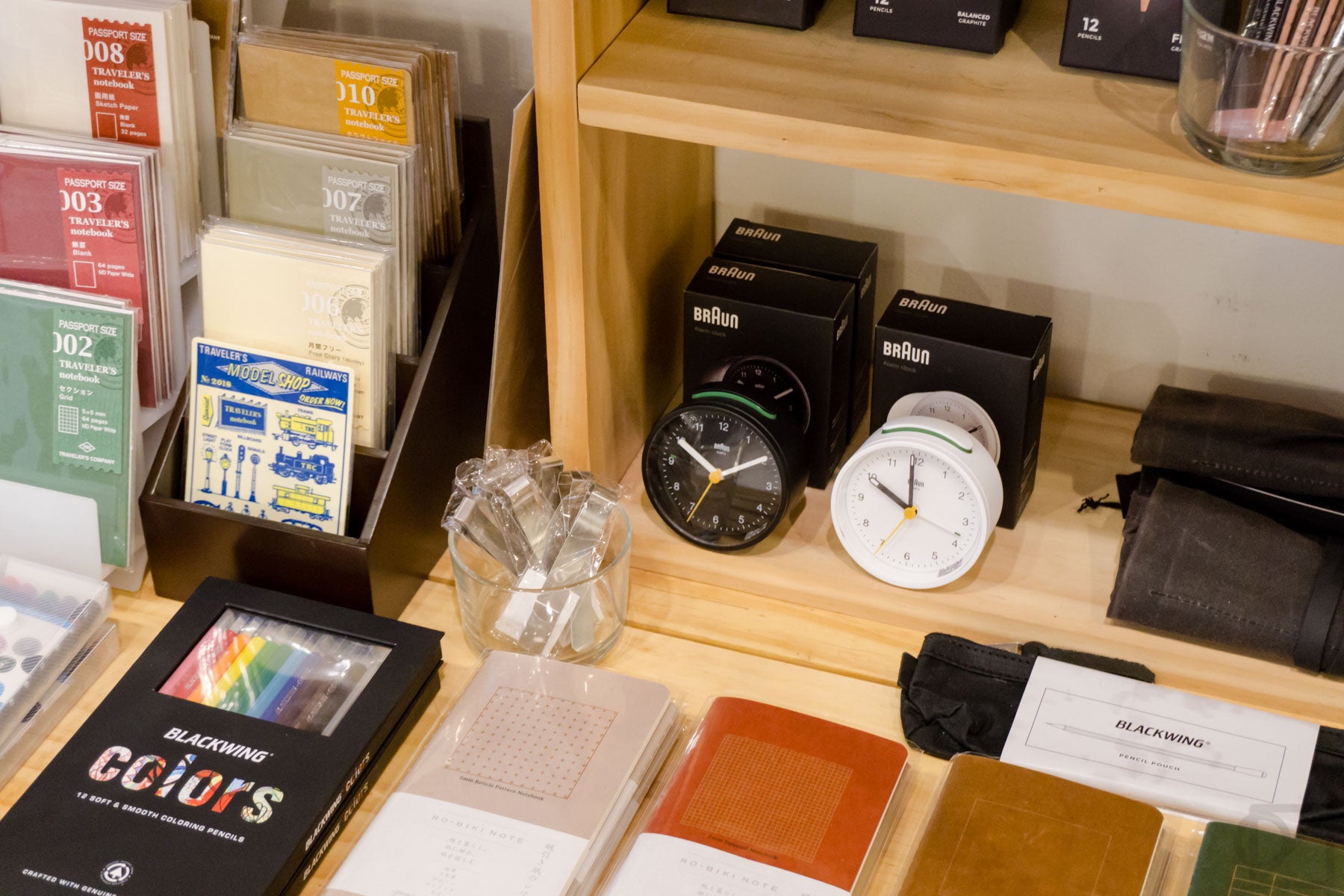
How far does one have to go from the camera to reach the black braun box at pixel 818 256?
127 centimetres

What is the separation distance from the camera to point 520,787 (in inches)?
39.7

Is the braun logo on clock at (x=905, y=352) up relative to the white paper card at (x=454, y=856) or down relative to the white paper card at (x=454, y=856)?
up

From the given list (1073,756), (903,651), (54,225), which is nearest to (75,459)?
(54,225)

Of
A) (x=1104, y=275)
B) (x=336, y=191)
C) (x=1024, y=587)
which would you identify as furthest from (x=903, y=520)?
(x=336, y=191)

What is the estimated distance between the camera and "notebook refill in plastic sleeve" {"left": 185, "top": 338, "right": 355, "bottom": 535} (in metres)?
1.17

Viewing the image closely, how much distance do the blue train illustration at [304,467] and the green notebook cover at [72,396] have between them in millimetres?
135

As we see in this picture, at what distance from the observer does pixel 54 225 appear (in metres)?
1.23

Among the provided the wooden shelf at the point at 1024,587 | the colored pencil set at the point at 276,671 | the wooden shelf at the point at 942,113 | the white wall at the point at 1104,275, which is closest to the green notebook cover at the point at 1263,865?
the wooden shelf at the point at 1024,587

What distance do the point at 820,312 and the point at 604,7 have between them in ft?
1.07

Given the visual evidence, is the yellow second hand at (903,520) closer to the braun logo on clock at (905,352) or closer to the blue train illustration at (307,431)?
the braun logo on clock at (905,352)

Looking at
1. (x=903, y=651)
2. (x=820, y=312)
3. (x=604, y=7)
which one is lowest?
(x=903, y=651)

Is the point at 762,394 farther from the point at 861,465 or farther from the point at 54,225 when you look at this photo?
the point at 54,225

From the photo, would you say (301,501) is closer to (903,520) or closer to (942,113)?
(903,520)

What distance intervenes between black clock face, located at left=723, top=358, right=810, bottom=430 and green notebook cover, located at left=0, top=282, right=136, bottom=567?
1.74 feet
